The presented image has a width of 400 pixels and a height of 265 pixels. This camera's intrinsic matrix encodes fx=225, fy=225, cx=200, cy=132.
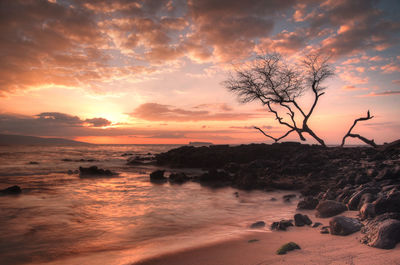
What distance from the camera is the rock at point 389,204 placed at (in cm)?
414

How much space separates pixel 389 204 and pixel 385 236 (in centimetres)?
159

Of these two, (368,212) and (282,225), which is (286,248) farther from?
(368,212)

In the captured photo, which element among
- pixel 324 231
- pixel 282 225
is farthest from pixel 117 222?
pixel 324 231

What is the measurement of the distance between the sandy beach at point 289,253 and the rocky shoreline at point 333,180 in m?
0.25

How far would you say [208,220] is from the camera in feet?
21.4

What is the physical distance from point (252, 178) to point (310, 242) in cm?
803

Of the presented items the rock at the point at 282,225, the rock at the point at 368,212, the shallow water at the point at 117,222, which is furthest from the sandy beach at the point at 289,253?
the rock at the point at 368,212

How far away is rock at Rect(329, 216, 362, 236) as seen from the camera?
149 inches

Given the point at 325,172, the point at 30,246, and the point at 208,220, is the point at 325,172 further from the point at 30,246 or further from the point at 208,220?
the point at 30,246

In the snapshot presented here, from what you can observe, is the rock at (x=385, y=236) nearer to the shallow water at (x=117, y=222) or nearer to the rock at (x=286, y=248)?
the rock at (x=286, y=248)

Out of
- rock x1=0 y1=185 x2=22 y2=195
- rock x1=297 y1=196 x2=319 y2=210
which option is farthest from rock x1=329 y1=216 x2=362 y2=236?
rock x1=0 y1=185 x2=22 y2=195

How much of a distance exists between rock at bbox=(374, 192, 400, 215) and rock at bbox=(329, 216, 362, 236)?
2.44 feet

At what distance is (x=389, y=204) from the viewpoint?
13.7 feet

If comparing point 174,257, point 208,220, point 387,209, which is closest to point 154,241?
point 174,257
